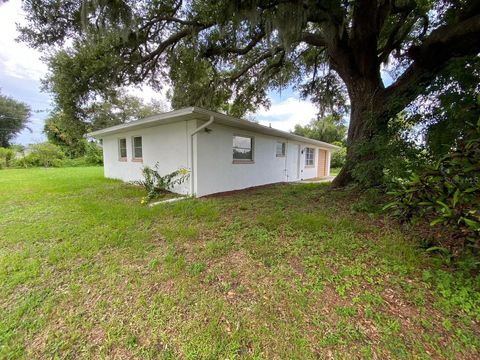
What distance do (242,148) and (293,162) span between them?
3.87 metres

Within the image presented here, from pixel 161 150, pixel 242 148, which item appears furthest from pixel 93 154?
pixel 242 148

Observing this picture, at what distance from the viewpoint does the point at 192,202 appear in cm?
524

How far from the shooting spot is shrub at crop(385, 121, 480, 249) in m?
1.93

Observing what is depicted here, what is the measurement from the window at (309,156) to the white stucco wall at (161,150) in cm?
740

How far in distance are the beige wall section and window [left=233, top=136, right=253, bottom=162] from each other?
6.93 m

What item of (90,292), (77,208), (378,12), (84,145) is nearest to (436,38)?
(378,12)

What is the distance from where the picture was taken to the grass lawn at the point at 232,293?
5.22 feet

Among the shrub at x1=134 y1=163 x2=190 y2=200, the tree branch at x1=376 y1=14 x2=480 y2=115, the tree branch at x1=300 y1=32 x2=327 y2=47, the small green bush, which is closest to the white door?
the tree branch at x1=300 y1=32 x2=327 y2=47

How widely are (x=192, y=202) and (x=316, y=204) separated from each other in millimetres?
2908

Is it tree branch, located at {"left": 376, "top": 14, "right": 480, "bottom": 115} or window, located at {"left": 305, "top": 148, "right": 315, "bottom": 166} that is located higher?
tree branch, located at {"left": 376, "top": 14, "right": 480, "bottom": 115}

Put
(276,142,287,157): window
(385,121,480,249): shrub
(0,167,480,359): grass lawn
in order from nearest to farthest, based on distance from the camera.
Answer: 1. (0,167,480,359): grass lawn
2. (385,121,480,249): shrub
3. (276,142,287,157): window

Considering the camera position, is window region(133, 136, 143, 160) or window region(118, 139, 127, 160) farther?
window region(118, 139, 127, 160)

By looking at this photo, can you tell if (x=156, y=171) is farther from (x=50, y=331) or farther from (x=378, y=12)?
(x=378, y=12)

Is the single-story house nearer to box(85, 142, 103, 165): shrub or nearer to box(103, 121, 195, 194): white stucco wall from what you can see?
box(103, 121, 195, 194): white stucco wall
